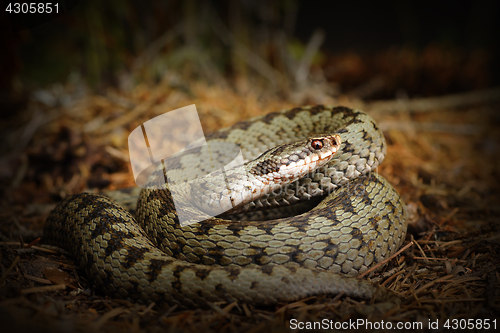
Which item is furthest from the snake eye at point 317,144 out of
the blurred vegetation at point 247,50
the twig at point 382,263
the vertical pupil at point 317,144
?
the blurred vegetation at point 247,50

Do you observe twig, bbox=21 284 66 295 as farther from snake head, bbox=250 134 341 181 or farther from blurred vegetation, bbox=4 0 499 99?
blurred vegetation, bbox=4 0 499 99

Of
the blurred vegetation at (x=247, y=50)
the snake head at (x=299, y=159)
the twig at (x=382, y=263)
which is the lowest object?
the twig at (x=382, y=263)

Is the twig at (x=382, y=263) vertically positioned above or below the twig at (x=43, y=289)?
below

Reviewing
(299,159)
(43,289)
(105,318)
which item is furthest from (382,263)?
(43,289)

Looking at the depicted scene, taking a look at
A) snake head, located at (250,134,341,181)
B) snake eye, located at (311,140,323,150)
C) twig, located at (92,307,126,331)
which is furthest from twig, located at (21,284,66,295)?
snake eye, located at (311,140,323,150)

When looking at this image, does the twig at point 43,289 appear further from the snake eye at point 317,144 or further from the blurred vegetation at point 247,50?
the blurred vegetation at point 247,50

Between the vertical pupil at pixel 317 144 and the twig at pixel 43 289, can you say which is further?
the vertical pupil at pixel 317 144

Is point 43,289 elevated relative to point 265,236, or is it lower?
elevated

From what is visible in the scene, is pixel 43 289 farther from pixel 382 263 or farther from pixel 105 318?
pixel 382 263
